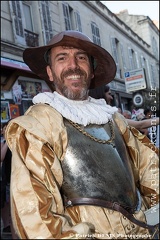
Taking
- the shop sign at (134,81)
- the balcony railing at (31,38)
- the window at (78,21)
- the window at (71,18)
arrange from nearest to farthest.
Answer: the shop sign at (134,81) → the balcony railing at (31,38) → the window at (78,21) → the window at (71,18)

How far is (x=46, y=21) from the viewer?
760 centimetres

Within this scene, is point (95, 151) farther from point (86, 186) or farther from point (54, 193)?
point (54, 193)

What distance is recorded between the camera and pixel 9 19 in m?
6.47

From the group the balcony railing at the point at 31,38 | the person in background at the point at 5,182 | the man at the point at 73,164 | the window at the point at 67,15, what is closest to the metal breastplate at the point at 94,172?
the man at the point at 73,164

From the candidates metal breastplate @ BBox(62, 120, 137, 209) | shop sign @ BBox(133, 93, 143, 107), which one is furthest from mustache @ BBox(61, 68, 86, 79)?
shop sign @ BBox(133, 93, 143, 107)

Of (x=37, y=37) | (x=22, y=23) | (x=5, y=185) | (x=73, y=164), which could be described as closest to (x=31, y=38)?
(x=37, y=37)

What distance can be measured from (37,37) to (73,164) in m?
6.63

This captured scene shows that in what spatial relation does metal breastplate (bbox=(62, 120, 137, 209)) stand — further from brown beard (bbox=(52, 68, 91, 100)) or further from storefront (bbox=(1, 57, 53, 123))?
storefront (bbox=(1, 57, 53, 123))

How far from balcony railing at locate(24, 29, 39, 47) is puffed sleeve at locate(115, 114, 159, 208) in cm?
590

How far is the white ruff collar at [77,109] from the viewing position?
1.34 m

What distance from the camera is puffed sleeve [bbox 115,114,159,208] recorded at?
1541 mm

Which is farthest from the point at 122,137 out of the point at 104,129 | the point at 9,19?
the point at 9,19

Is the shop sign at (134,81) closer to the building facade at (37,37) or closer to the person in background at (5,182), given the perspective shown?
the building facade at (37,37)

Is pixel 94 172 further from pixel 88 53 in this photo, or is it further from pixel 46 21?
pixel 46 21
